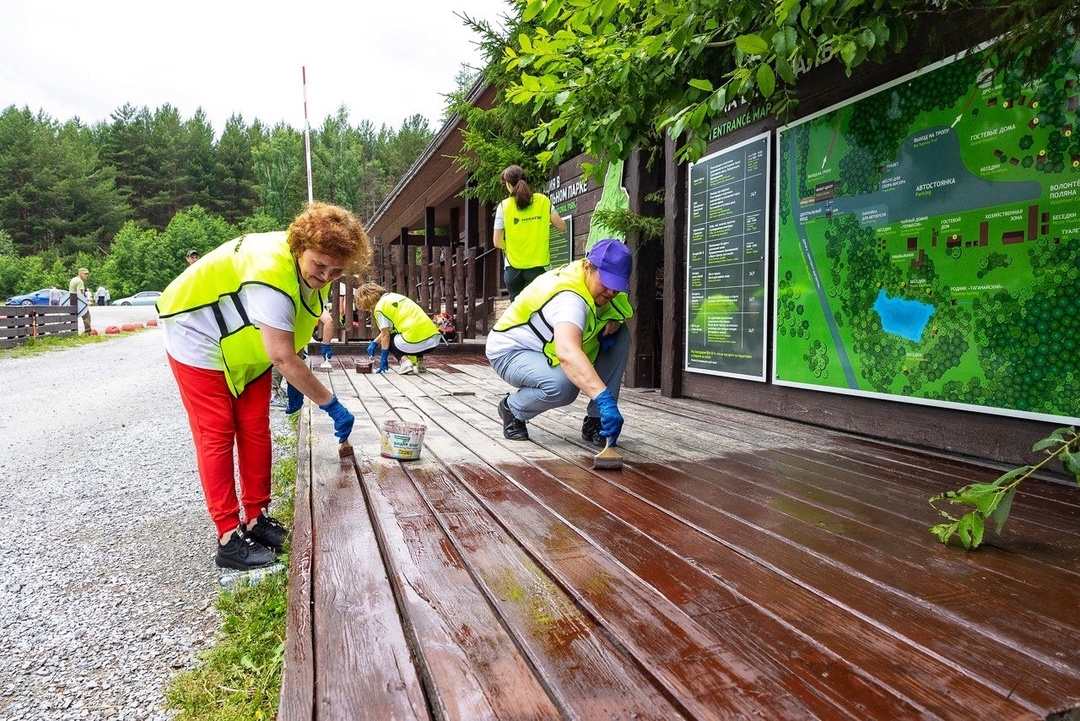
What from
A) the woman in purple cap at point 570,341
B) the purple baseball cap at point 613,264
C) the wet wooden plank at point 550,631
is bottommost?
the wet wooden plank at point 550,631

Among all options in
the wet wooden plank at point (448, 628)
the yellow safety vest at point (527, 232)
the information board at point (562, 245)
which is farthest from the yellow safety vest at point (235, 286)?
the information board at point (562, 245)

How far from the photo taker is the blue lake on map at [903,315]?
336 centimetres

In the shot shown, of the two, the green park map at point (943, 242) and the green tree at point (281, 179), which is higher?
the green tree at point (281, 179)

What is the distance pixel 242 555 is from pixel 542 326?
183cm

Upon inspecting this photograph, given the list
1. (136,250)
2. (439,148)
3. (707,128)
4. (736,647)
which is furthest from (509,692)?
(136,250)

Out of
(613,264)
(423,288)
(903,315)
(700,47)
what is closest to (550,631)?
(613,264)

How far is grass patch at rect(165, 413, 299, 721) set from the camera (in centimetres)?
169

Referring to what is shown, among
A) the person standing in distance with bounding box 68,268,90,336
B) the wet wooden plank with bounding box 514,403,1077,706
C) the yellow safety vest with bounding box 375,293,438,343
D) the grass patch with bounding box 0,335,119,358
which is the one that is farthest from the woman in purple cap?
the person standing in distance with bounding box 68,268,90,336

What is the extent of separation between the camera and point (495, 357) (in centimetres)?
396

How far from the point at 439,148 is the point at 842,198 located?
926 centimetres

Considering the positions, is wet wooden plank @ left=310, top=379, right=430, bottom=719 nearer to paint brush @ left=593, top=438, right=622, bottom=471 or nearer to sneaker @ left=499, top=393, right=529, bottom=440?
paint brush @ left=593, top=438, right=622, bottom=471

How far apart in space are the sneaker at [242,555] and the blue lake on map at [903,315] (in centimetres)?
299

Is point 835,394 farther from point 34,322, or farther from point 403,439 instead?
point 34,322

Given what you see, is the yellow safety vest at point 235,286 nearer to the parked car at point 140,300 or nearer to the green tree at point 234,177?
the parked car at point 140,300
